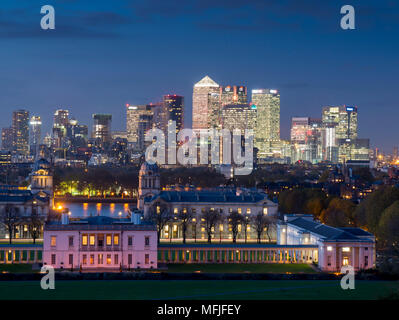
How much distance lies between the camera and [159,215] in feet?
238

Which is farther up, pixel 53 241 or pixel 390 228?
pixel 390 228

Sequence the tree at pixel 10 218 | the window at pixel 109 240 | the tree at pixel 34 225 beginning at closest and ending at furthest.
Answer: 1. the window at pixel 109 240
2. the tree at pixel 34 225
3. the tree at pixel 10 218

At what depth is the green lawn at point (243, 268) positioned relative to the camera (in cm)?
5284

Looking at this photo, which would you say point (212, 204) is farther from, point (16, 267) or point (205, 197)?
point (16, 267)

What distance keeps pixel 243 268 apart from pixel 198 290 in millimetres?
10130

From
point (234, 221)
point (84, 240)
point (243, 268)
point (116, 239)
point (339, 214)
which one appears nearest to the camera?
point (243, 268)

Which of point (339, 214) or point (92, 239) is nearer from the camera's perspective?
point (92, 239)

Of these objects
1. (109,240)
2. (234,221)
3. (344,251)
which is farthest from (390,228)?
(109,240)

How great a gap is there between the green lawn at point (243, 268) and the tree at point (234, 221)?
1350 cm

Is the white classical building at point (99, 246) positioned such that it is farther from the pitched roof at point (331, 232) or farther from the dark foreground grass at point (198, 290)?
the pitched roof at point (331, 232)

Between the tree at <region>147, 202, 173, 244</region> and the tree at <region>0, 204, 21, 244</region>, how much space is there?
1118 centimetres

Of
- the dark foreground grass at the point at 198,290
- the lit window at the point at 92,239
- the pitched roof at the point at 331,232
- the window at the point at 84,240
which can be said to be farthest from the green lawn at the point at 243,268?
the window at the point at 84,240

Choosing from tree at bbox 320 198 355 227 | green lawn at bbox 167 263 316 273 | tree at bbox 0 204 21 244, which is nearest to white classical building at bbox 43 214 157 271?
green lawn at bbox 167 263 316 273
